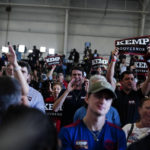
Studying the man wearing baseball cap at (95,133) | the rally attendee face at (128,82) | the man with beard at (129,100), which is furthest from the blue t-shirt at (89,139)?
the rally attendee face at (128,82)

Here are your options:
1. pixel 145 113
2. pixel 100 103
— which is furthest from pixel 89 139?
pixel 145 113

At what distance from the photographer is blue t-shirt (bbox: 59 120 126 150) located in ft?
4.90

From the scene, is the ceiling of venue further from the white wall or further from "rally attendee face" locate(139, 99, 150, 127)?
"rally attendee face" locate(139, 99, 150, 127)

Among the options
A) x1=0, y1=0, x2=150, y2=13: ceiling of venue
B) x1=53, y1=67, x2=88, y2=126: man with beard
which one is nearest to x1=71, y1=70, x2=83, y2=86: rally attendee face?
x1=53, y1=67, x2=88, y2=126: man with beard

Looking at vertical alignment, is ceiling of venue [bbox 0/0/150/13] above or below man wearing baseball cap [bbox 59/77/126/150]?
above

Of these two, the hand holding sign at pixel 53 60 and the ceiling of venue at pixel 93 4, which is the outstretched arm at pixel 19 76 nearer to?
the hand holding sign at pixel 53 60

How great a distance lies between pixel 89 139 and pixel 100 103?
25 centimetres

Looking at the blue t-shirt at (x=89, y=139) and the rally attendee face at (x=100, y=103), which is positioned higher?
the rally attendee face at (x=100, y=103)

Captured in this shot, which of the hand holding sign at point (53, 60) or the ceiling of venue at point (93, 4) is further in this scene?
the ceiling of venue at point (93, 4)

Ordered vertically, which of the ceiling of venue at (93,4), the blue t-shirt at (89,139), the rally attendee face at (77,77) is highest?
the ceiling of venue at (93,4)

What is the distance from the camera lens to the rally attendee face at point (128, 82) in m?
2.78

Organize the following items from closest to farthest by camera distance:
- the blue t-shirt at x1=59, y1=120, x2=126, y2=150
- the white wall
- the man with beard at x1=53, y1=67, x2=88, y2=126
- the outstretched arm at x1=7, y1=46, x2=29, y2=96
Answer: the blue t-shirt at x1=59, y1=120, x2=126, y2=150, the outstretched arm at x1=7, y1=46, x2=29, y2=96, the man with beard at x1=53, y1=67, x2=88, y2=126, the white wall

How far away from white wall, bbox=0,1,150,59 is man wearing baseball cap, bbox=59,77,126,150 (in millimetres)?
12083

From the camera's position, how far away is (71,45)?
13.7m
